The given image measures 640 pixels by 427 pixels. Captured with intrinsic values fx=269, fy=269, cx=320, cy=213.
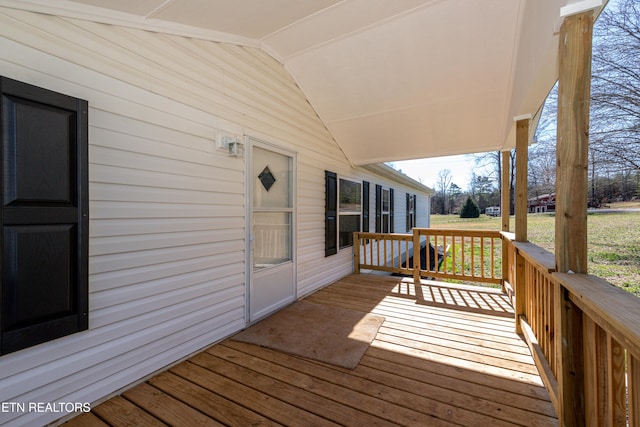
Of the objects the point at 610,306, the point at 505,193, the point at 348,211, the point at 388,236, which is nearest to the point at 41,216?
the point at 610,306

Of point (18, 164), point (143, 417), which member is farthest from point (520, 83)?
point (143, 417)

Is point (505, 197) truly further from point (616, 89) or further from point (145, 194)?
point (145, 194)

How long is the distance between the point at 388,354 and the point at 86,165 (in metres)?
2.77

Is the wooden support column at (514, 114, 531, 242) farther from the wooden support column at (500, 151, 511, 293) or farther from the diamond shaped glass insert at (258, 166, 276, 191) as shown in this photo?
the diamond shaped glass insert at (258, 166, 276, 191)

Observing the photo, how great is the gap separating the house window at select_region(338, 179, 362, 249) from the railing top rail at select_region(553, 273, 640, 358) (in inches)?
153

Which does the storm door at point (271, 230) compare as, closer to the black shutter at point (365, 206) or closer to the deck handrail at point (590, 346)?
the deck handrail at point (590, 346)

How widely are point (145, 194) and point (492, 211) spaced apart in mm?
25846

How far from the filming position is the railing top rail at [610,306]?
0.92 metres

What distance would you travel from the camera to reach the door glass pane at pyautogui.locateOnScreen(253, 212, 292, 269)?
10.5ft

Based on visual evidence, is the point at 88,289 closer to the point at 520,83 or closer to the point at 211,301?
the point at 211,301

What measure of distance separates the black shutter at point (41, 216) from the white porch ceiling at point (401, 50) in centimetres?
61

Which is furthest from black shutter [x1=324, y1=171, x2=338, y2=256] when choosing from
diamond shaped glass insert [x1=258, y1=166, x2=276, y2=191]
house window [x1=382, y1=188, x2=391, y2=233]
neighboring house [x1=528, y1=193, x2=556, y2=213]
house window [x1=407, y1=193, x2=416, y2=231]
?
house window [x1=407, y1=193, x2=416, y2=231]

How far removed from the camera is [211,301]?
264 centimetres

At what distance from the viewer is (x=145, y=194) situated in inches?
83.0
